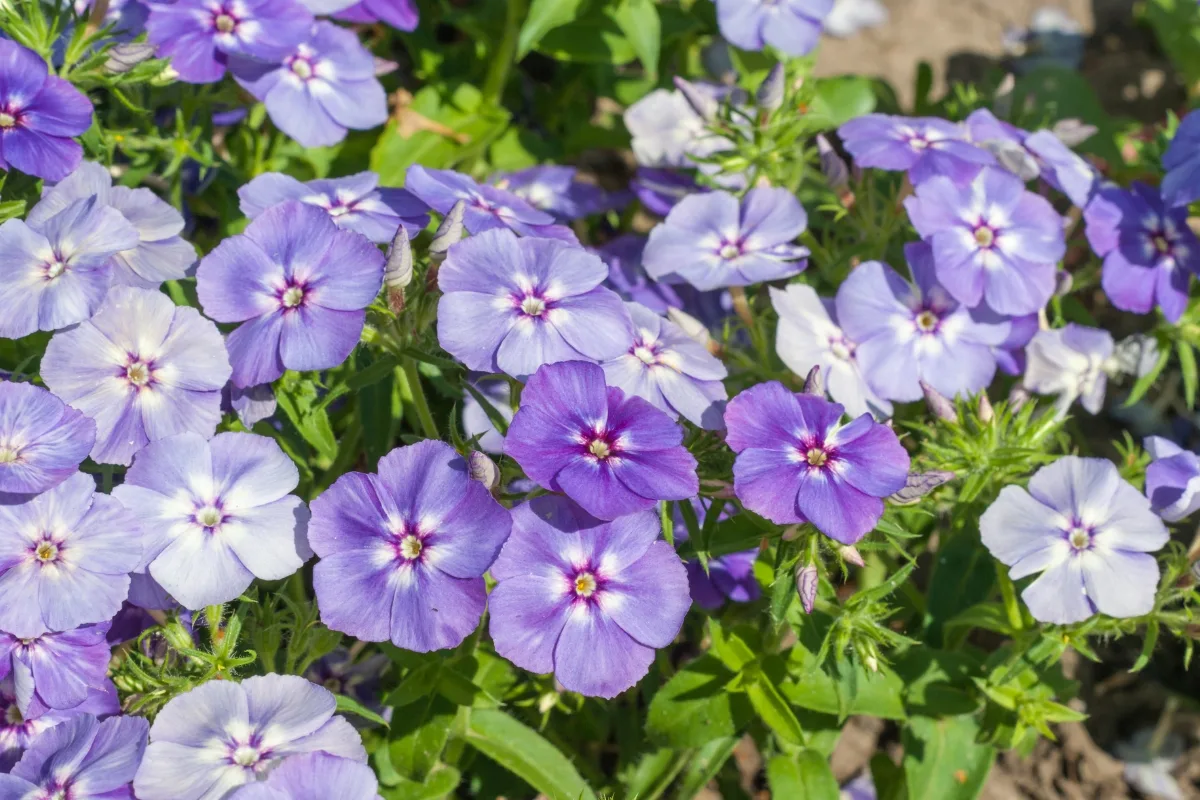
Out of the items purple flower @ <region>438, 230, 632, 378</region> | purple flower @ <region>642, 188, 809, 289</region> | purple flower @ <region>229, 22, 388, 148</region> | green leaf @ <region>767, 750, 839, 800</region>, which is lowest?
green leaf @ <region>767, 750, 839, 800</region>

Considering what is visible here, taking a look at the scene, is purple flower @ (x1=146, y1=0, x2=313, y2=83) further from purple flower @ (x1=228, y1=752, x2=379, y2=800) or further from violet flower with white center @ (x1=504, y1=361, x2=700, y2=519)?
purple flower @ (x1=228, y1=752, x2=379, y2=800)

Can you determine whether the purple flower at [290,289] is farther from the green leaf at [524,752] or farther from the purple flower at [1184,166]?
the purple flower at [1184,166]

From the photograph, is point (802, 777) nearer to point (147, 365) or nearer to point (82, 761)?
point (82, 761)

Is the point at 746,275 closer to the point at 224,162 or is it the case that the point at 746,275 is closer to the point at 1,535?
the point at 224,162

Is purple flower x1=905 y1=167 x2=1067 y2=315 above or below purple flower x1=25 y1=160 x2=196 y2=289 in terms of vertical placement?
below

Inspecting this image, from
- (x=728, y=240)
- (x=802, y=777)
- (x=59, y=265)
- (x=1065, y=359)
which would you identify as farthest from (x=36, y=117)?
(x=1065, y=359)

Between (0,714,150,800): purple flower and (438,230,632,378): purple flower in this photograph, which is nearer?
(0,714,150,800): purple flower

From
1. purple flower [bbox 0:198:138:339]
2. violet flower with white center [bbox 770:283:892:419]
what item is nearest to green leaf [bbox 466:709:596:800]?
violet flower with white center [bbox 770:283:892:419]
